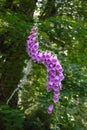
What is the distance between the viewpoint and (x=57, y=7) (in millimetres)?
7012

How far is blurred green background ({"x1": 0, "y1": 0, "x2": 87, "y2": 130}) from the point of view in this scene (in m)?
4.77

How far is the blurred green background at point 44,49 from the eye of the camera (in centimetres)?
477

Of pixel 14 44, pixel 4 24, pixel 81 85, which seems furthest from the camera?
pixel 14 44

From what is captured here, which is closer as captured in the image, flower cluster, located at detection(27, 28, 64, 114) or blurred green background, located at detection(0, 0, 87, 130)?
flower cluster, located at detection(27, 28, 64, 114)

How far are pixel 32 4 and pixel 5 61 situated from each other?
114 centimetres

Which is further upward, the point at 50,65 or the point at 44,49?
the point at 50,65

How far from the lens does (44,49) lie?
482 centimetres

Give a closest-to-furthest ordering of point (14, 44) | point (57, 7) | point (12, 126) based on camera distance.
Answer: point (12, 126)
point (14, 44)
point (57, 7)

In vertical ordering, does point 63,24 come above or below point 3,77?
above

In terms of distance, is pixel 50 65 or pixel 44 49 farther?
pixel 44 49

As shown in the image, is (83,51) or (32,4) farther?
(32,4)

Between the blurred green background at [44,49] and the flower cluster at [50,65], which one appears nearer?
the flower cluster at [50,65]

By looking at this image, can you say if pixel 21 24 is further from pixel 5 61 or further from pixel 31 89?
pixel 31 89

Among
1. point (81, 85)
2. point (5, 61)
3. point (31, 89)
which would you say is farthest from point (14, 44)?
point (81, 85)
